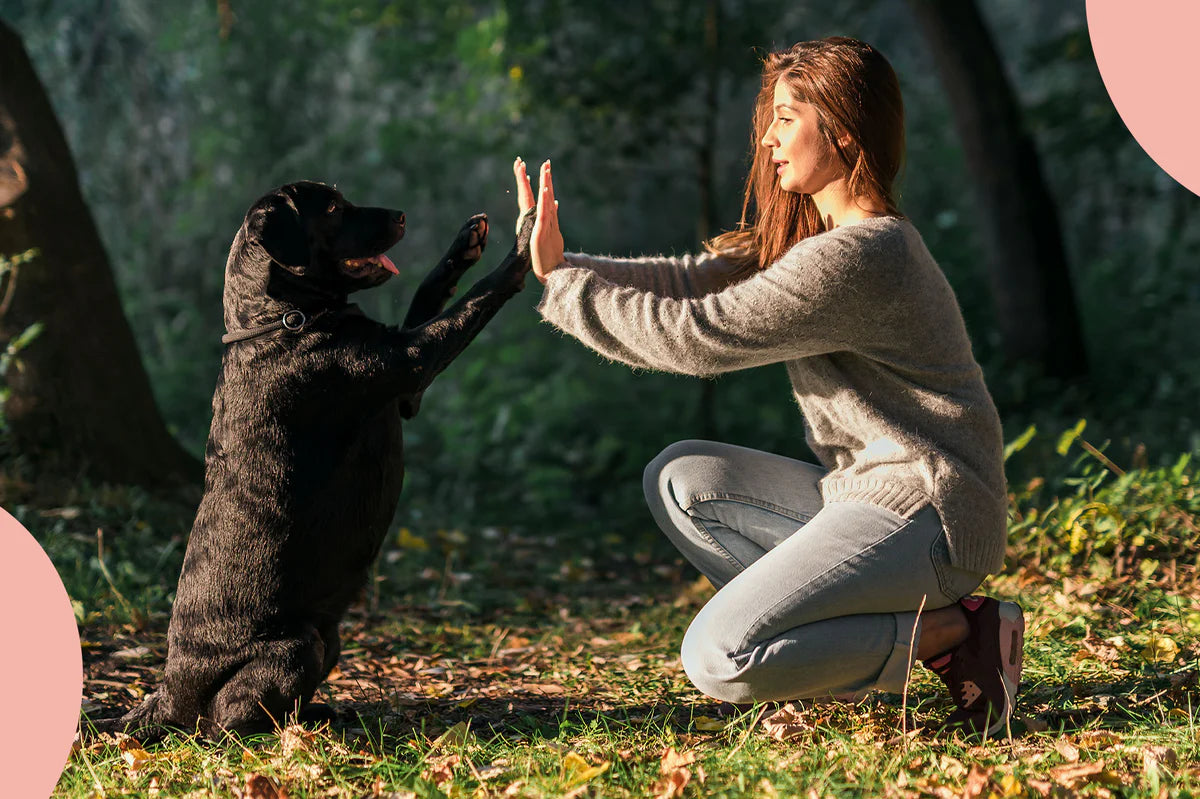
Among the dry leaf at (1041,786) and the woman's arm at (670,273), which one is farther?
the woman's arm at (670,273)

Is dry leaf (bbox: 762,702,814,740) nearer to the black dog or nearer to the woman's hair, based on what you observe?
the black dog

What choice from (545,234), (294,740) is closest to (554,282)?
(545,234)

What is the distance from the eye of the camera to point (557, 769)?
2.54 m

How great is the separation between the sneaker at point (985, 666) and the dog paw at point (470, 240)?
1.55 metres

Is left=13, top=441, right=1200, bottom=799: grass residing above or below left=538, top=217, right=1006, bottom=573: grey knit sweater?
below

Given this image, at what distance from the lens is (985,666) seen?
2.72 meters

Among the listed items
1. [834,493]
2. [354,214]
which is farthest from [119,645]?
[834,493]

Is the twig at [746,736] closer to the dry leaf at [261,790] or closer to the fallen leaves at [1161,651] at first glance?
the dry leaf at [261,790]

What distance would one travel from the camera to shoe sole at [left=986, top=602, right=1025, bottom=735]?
2.70 meters

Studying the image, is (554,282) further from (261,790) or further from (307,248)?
(261,790)

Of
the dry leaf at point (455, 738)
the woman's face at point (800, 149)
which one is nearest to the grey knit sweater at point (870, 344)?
the woman's face at point (800, 149)

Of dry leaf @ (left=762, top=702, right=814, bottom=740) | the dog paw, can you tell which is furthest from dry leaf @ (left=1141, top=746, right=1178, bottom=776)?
the dog paw

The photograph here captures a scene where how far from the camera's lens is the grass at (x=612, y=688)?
Result: 8.04 feet

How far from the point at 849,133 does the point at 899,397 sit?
2.09 ft
